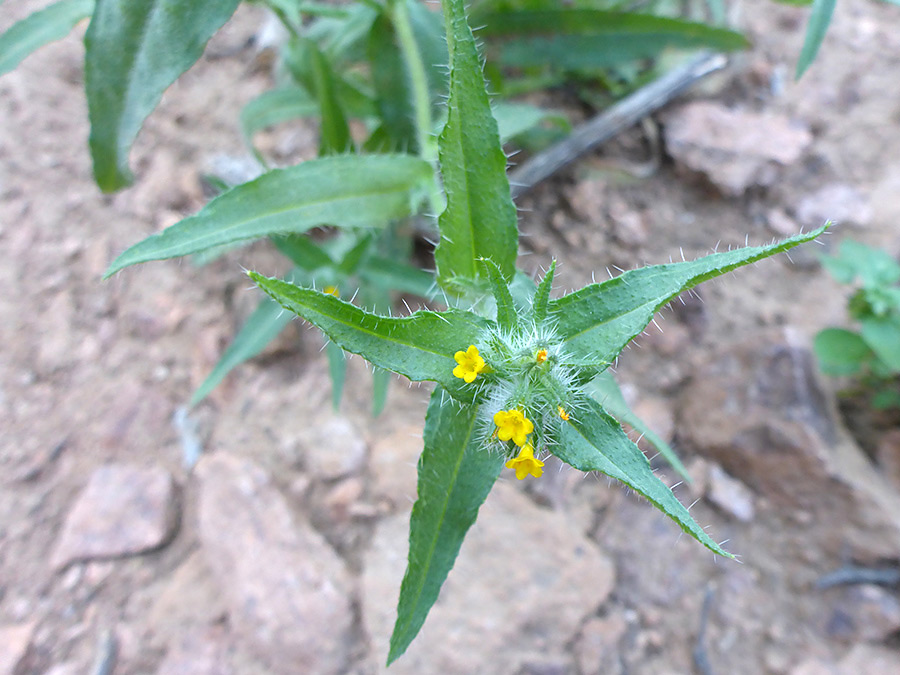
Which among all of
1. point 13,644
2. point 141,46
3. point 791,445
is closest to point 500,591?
point 791,445

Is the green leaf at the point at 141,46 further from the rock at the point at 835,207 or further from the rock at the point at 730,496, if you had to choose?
the rock at the point at 835,207

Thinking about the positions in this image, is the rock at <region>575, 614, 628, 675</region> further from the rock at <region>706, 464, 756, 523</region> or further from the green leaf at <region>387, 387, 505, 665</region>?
the green leaf at <region>387, 387, 505, 665</region>

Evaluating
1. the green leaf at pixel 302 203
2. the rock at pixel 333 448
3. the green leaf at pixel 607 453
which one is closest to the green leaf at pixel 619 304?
the green leaf at pixel 607 453

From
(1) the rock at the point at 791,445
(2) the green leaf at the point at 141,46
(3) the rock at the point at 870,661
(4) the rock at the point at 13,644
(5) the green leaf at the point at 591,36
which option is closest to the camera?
(2) the green leaf at the point at 141,46

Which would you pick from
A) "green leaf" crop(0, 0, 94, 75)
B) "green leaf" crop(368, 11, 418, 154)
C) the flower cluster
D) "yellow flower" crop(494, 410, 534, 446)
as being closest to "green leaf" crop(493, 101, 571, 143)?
"green leaf" crop(368, 11, 418, 154)

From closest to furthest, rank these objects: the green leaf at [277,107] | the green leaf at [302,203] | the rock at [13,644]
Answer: the green leaf at [302,203]
the rock at [13,644]
the green leaf at [277,107]

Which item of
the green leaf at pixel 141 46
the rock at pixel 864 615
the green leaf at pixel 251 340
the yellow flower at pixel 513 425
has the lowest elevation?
the rock at pixel 864 615

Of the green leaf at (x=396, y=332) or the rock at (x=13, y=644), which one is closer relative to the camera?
the green leaf at (x=396, y=332)
